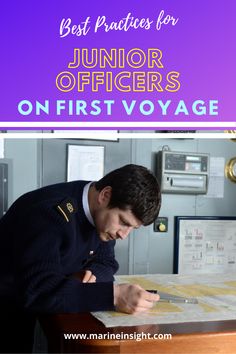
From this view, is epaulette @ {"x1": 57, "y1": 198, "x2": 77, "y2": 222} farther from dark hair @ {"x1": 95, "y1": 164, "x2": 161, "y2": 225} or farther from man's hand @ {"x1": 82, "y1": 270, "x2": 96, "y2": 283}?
man's hand @ {"x1": 82, "y1": 270, "x2": 96, "y2": 283}

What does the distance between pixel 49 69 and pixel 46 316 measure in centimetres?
111

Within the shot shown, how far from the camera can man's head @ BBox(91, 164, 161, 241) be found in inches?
52.9

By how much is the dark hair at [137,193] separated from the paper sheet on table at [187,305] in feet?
0.89

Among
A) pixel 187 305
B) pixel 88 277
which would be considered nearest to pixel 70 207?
pixel 88 277

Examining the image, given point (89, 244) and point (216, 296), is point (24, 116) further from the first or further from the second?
point (216, 296)

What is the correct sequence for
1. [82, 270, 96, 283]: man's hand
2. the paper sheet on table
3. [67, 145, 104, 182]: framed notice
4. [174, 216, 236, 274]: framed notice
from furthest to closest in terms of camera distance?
[174, 216, 236, 274]: framed notice → [67, 145, 104, 182]: framed notice → [82, 270, 96, 283]: man's hand → the paper sheet on table

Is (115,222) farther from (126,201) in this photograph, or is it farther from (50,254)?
(50,254)

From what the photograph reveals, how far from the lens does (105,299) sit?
121cm

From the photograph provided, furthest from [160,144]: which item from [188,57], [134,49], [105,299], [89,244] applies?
[105,299]

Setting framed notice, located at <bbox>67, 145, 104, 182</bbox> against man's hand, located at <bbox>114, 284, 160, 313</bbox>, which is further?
framed notice, located at <bbox>67, 145, 104, 182</bbox>

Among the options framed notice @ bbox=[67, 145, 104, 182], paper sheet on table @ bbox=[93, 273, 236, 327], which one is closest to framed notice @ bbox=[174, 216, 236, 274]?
framed notice @ bbox=[67, 145, 104, 182]

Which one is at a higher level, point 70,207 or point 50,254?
point 70,207

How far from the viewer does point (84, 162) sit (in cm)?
286

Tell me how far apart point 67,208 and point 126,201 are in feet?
0.58
